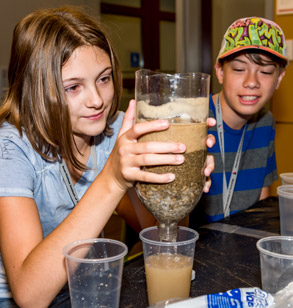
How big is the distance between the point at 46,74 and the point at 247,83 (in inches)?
38.5

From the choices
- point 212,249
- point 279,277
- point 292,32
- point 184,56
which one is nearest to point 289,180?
point 212,249

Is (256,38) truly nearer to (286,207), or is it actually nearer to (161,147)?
(286,207)

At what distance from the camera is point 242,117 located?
1.89m

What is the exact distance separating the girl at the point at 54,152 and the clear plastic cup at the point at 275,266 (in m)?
0.19

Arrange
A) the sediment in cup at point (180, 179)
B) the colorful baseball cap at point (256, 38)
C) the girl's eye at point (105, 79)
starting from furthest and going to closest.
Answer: the colorful baseball cap at point (256, 38), the girl's eye at point (105, 79), the sediment in cup at point (180, 179)

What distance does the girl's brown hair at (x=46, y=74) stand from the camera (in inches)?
42.6

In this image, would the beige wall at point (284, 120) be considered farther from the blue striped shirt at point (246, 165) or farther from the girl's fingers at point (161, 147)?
the girl's fingers at point (161, 147)

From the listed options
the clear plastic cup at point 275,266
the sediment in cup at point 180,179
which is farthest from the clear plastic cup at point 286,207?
the sediment in cup at point 180,179

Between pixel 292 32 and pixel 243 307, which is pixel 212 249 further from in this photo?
pixel 292 32

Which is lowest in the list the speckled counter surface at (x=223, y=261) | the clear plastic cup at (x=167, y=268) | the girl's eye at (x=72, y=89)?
the speckled counter surface at (x=223, y=261)

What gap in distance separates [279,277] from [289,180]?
1.82 feet

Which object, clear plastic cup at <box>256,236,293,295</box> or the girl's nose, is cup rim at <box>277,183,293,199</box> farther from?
the girl's nose

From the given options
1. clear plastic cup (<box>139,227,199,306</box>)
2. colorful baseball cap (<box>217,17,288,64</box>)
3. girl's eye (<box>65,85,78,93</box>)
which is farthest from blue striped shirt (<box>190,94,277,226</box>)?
clear plastic cup (<box>139,227,199,306</box>)

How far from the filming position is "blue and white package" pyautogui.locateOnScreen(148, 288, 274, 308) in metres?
0.60
